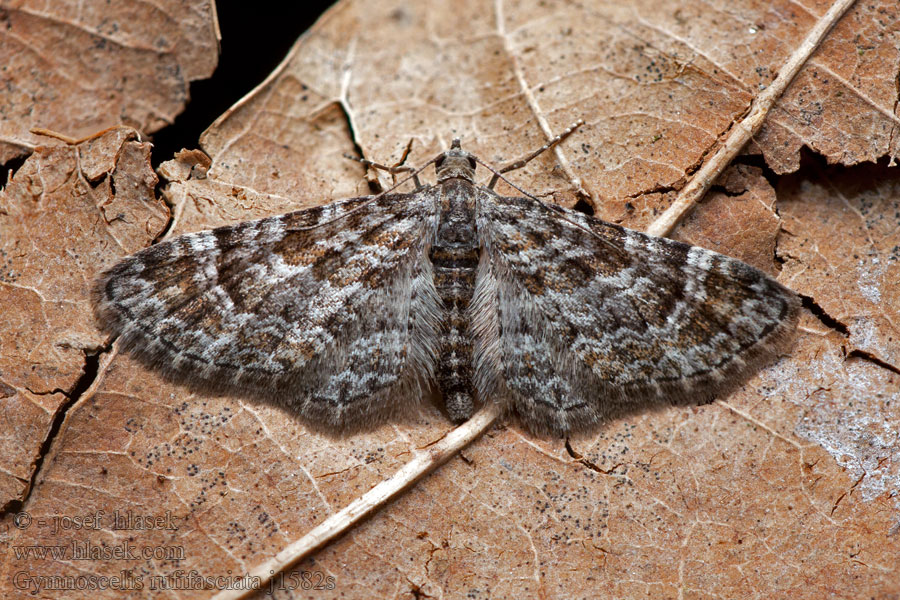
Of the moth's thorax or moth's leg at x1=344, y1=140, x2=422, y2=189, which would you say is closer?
the moth's thorax

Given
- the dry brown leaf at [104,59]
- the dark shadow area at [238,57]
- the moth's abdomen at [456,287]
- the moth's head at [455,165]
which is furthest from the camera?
the dark shadow area at [238,57]

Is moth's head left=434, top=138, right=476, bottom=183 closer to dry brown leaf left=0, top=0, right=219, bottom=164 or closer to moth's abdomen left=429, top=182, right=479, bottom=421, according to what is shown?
moth's abdomen left=429, top=182, right=479, bottom=421

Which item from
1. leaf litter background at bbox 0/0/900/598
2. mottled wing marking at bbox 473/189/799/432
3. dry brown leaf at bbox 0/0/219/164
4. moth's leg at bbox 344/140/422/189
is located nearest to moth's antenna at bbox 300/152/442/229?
moth's leg at bbox 344/140/422/189

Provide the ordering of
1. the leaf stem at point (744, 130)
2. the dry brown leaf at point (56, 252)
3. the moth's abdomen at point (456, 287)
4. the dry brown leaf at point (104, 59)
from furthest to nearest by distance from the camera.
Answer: the dry brown leaf at point (104, 59) → the leaf stem at point (744, 130) → the moth's abdomen at point (456, 287) → the dry brown leaf at point (56, 252)

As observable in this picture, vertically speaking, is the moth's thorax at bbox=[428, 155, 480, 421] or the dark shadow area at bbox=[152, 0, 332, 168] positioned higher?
the dark shadow area at bbox=[152, 0, 332, 168]

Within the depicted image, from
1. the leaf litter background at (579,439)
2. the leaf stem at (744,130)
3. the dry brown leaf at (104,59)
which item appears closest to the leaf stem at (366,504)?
the leaf litter background at (579,439)

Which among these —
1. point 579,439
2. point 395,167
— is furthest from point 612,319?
point 395,167

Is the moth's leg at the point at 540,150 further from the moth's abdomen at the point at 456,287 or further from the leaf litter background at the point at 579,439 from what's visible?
the moth's abdomen at the point at 456,287
